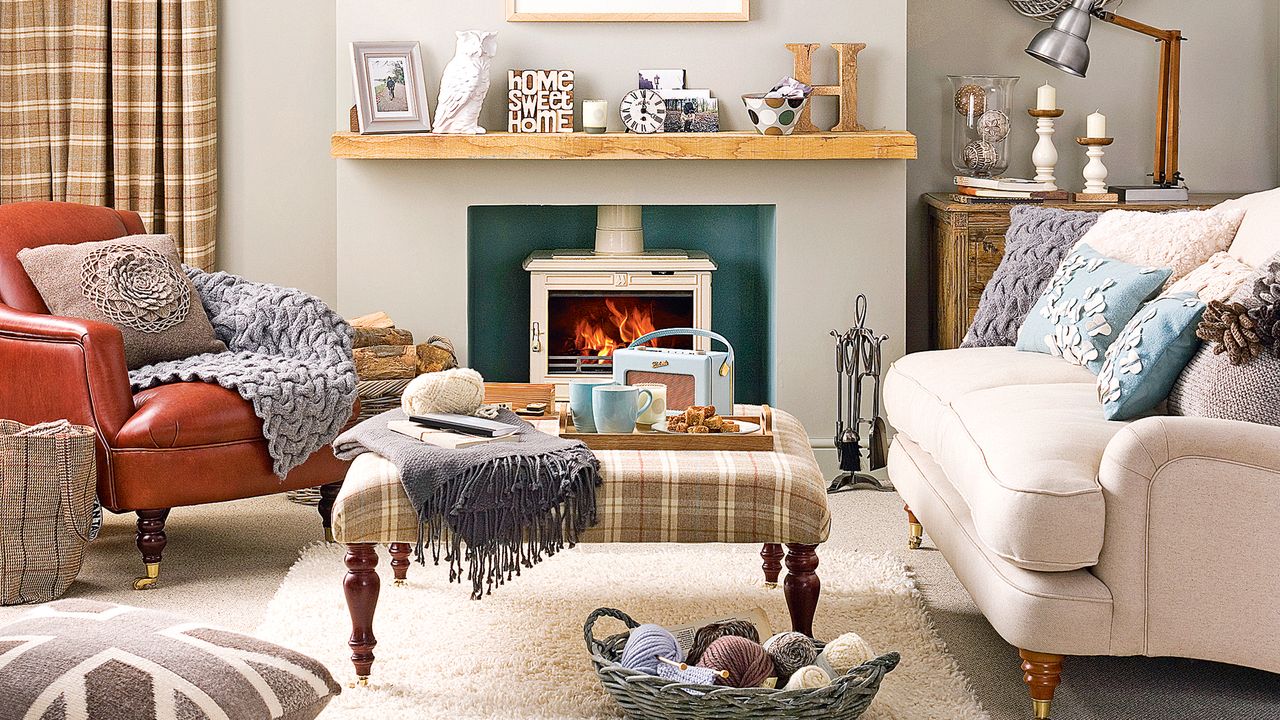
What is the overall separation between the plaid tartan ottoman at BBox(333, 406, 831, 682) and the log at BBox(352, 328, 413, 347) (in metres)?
1.47

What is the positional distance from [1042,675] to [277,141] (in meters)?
3.40

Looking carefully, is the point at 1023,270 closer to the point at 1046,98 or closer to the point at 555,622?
the point at 1046,98

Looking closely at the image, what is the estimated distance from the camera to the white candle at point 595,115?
13.1 feet

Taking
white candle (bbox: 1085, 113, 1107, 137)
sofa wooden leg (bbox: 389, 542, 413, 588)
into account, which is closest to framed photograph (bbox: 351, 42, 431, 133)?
sofa wooden leg (bbox: 389, 542, 413, 588)

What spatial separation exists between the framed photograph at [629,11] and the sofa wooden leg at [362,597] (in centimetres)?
228

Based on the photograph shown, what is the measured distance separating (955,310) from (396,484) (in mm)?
2346

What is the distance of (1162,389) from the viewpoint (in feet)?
7.84

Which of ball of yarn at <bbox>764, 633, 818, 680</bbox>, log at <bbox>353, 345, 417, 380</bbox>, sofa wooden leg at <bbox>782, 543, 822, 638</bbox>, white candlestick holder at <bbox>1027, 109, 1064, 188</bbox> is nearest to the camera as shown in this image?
ball of yarn at <bbox>764, 633, 818, 680</bbox>

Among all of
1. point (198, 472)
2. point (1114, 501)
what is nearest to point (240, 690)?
point (1114, 501)

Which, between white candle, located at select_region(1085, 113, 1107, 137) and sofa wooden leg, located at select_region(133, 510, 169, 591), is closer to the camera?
sofa wooden leg, located at select_region(133, 510, 169, 591)

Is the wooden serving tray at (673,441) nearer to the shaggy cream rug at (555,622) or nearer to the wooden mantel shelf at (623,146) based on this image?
the shaggy cream rug at (555,622)

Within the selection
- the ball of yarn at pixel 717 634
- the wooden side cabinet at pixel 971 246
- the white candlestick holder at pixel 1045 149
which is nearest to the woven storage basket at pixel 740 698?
the ball of yarn at pixel 717 634

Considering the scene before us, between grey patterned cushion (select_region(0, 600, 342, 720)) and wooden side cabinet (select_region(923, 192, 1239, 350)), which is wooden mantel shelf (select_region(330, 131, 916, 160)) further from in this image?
grey patterned cushion (select_region(0, 600, 342, 720))

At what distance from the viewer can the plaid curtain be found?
436 cm
